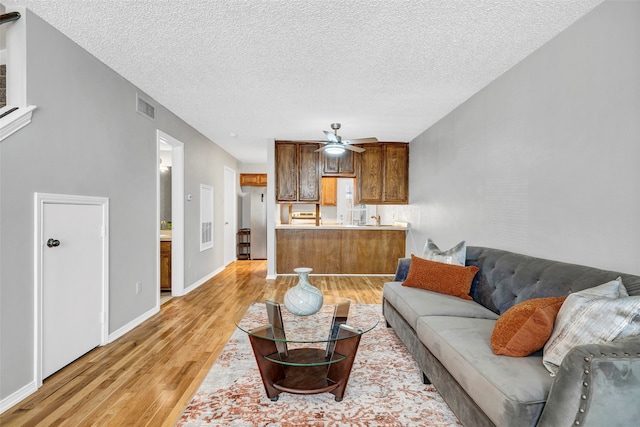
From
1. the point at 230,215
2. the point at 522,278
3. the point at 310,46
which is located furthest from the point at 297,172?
the point at 522,278

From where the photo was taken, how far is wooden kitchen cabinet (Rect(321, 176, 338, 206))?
7.36 metres

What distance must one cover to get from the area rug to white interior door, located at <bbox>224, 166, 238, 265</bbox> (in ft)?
16.3

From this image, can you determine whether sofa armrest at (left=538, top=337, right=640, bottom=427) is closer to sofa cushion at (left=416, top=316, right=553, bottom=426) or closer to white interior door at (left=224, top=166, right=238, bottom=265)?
sofa cushion at (left=416, top=316, right=553, bottom=426)

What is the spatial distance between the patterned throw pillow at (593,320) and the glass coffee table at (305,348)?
102 centimetres

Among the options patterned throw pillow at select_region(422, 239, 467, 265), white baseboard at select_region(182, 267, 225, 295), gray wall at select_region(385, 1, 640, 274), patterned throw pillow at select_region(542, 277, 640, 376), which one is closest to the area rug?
patterned throw pillow at select_region(542, 277, 640, 376)

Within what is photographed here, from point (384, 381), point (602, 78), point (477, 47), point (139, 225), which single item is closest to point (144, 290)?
point (139, 225)

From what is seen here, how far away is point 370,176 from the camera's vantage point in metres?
6.43

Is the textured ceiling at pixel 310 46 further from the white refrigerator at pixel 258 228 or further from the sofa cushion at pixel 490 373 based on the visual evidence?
the white refrigerator at pixel 258 228

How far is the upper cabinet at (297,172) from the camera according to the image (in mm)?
6277

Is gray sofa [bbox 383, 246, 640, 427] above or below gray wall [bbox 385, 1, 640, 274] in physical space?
below

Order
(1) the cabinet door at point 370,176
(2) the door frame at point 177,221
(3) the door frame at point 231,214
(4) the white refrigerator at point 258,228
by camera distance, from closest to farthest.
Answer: (2) the door frame at point 177,221
(1) the cabinet door at point 370,176
(3) the door frame at point 231,214
(4) the white refrigerator at point 258,228

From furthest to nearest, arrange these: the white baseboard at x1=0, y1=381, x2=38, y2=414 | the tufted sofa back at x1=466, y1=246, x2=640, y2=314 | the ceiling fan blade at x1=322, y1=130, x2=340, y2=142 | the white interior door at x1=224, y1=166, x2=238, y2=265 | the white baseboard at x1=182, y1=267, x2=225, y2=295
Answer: the white interior door at x1=224, y1=166, x2=238, y2=265
the white baseboard at x1=182, y1=267, x2=225, y2=295
the ceiling fan blade at x1=322, y1=130, x2=340, y2=142
the white baseboard at x1=0, y1=381, x2=38, y2=414
the tufted sofa back at x1=466, y1=246, x2=640, y2=314

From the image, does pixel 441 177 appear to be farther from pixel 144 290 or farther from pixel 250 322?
pixel 144 290

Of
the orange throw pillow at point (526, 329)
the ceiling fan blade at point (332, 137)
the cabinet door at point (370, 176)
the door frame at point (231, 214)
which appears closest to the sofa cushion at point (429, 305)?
the orange throw pillow at point (526, 329)
